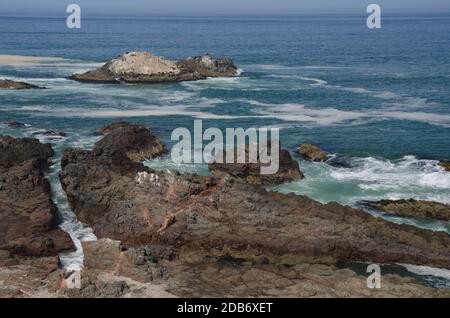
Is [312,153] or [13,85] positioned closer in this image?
[312,153]

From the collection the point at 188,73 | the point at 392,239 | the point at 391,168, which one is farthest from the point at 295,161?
the point at 188,73

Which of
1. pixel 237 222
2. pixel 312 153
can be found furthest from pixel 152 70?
pixel 237 222

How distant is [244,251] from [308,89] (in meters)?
53.2

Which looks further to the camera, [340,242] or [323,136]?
[323,136]

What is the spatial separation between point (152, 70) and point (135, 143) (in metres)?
46.7

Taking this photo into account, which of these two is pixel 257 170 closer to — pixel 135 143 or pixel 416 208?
pixel 135 143

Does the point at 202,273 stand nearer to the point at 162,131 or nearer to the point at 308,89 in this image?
the point at 162,131

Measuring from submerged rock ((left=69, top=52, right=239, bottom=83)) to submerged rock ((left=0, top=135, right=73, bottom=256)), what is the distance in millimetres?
50357

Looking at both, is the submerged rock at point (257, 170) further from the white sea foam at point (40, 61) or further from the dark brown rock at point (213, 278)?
the white sea foam at point (40, 61)

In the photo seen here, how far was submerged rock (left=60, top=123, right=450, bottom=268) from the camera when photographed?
31.1 metres

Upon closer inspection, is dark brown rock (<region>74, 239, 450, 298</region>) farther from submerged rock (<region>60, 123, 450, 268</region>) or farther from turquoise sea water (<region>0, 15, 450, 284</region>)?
turquoise sea water (<region>0, 15, 450, 284</region>)

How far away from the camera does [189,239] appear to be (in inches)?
1266

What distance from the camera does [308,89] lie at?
81.9 metres

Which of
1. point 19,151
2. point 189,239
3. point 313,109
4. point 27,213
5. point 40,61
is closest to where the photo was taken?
point 189,239
